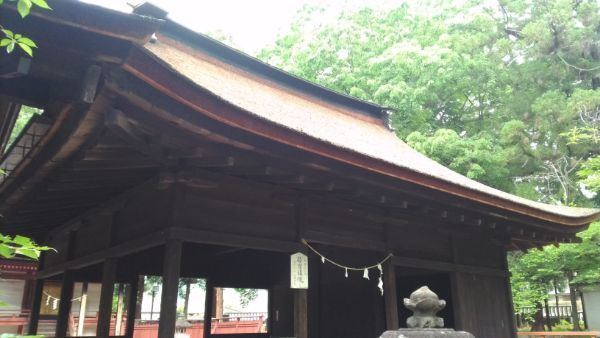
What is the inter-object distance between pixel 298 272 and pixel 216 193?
4.77ft

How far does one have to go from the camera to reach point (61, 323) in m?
6.92

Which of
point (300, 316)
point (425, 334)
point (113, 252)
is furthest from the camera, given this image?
point (113, 252)

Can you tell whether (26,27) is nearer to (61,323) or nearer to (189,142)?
(189,142)

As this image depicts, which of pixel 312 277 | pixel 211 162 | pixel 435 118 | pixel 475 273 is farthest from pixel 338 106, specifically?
pixel 435 118

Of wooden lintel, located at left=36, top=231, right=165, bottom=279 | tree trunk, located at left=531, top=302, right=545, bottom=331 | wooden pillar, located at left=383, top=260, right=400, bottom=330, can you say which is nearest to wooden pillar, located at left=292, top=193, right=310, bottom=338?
wooden pillar, located at left=383, top=260, right=400, bottom=330

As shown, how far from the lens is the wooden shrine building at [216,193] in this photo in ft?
10.3

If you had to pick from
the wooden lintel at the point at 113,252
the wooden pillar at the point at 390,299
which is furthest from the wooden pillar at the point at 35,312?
the wooden pillar at the point at 390,299

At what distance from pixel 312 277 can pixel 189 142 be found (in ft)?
20.8

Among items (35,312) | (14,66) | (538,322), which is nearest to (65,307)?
(35,312)

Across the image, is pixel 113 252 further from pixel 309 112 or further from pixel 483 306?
pixel 483 306

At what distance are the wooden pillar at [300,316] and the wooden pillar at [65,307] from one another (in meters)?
3.69

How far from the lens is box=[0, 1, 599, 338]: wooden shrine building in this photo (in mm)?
3150

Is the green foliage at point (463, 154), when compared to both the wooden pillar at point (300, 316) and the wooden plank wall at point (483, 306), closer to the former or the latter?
the wooden plank wall at point (483, 306)

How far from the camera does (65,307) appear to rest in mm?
7062
